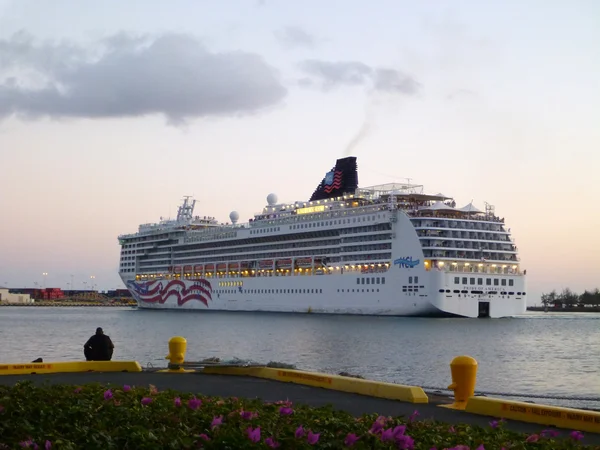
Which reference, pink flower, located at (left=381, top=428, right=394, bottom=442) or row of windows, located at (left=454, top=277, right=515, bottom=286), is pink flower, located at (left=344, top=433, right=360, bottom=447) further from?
row of windows, located at (left=454, top=277, right=515, bottom=286)

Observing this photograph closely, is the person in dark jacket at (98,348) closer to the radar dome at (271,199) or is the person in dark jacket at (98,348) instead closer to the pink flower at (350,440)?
the pink flower at (350,440)

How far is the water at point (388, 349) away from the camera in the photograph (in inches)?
1130

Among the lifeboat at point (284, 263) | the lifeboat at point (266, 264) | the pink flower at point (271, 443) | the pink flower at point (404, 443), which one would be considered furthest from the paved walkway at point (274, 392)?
the lifeboat at point (266, 264)

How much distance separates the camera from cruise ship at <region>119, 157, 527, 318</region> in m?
70.1

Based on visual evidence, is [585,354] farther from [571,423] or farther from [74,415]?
[74,415]

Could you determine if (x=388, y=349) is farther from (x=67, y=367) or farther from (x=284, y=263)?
(x=284, y=263)

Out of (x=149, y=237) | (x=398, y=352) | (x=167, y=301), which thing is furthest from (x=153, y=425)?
(x=149, y=237)

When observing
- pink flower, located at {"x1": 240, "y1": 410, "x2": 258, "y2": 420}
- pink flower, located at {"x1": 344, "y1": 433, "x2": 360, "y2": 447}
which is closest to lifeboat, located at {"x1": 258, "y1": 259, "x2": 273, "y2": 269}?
pink flower, located at {"x1": 240, "y1": 410, "x2": 258, "y2": 420}

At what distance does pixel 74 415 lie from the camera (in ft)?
23.8

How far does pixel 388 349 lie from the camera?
1571 inches

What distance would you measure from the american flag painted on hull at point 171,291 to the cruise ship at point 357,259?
0.24 metres

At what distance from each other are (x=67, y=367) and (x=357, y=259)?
204 ft

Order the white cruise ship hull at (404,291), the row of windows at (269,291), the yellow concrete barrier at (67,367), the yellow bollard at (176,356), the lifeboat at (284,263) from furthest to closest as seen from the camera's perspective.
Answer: the lifeboat at (284,263) < the row of windows at (269,291) < the white cruise ship hull at (404,291) < the yellow bollard at (176,356) < the yellow concrete barrier at (67,367)

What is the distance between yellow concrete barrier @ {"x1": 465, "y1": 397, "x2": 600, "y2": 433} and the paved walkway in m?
0.16
